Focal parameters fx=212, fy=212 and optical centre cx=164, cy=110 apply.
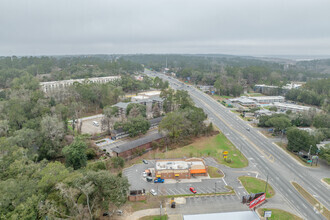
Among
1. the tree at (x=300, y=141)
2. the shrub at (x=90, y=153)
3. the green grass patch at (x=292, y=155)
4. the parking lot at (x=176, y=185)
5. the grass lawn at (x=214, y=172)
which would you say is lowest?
the parking lot at (x=176, y=185)

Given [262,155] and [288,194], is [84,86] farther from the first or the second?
[288,194]

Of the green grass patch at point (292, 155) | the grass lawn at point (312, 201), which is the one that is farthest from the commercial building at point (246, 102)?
the grass lawn at point (312, 201)

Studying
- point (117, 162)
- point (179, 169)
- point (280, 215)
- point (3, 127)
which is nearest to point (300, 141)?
point (280, 215)

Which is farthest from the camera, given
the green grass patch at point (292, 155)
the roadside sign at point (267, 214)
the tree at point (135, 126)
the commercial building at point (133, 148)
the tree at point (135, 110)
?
the tree at point (135, 110)

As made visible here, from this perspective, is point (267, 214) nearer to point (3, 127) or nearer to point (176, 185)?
point (176, 185)

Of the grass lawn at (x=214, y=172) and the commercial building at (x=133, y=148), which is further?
the commercial building at (x=133, y=148)

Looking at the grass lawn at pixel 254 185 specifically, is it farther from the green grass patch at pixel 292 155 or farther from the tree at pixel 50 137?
the tree at pixel 50 137

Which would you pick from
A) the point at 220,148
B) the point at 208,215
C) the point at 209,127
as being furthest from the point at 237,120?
the point at 208,215
